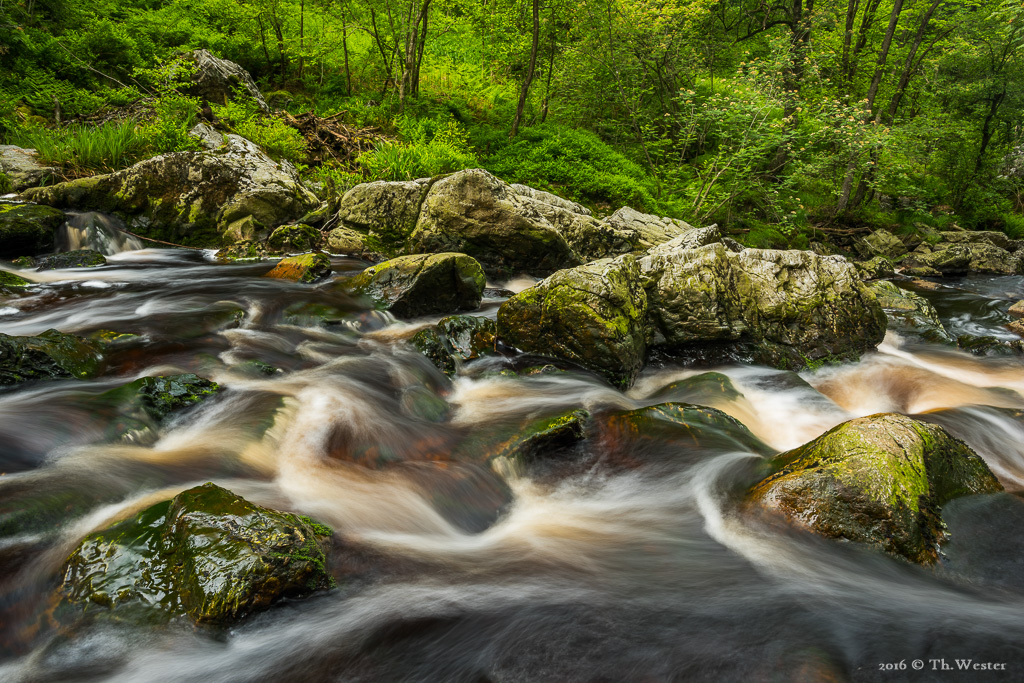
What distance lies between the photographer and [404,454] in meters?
4.16

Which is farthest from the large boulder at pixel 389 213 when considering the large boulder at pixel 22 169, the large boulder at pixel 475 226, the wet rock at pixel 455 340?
the large boulder at pixel 22 169

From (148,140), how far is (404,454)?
9720 millimetres

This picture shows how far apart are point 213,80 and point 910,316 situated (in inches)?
582

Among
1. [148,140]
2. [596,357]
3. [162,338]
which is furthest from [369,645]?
[148,140]

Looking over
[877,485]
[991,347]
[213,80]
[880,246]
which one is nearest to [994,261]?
[880,246]

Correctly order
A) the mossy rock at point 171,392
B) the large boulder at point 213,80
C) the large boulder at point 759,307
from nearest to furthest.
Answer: the mossy rock at point 171,392 < the large boulder at point 759,307 < the large boulder at point 213,80

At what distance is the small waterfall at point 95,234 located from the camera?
8203mm

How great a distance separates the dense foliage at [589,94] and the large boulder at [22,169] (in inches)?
11.6

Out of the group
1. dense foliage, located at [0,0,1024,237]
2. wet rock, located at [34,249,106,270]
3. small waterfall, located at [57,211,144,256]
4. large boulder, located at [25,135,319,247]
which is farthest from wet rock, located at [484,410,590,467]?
dense foliage, located at [0,0,1024,237]

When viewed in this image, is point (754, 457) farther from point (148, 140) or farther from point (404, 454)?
point (148, 140)

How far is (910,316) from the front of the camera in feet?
27.9

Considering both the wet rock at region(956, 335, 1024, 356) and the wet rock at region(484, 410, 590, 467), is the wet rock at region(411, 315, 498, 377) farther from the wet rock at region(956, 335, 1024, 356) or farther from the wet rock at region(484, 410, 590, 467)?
the wet rock at region(956, 335, 1024, 356)

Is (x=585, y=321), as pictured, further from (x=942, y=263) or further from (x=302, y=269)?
(x=942, y=263)

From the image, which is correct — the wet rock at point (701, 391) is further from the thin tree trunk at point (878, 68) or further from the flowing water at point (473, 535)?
the thin tree trunk at point (878, 68)
